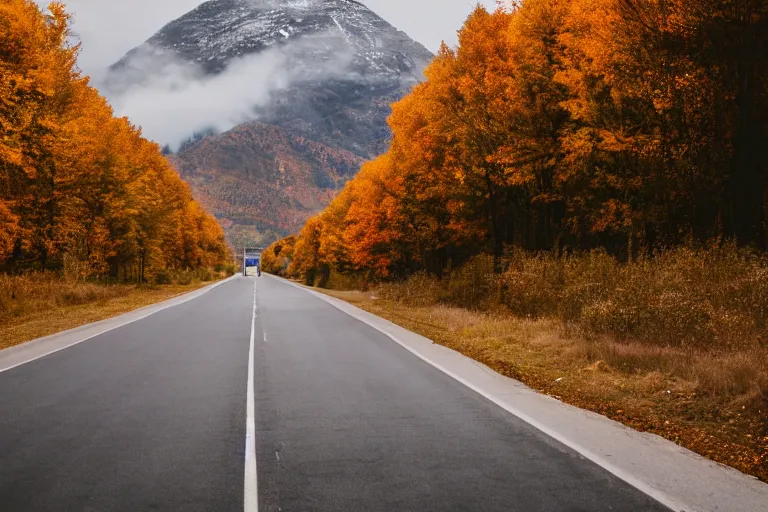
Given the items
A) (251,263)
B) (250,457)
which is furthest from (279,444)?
(251,263)

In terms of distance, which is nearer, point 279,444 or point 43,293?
point 279,444

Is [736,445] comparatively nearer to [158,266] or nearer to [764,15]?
[764,15]

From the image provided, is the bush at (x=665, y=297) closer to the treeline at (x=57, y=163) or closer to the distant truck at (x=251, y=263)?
the treeline at (x=57, y=163)

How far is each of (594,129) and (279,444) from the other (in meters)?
18.0

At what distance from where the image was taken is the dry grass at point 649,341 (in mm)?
7586

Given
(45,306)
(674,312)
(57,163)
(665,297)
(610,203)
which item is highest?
(57,163)

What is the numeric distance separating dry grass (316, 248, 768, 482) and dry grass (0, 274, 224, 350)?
11.6 m

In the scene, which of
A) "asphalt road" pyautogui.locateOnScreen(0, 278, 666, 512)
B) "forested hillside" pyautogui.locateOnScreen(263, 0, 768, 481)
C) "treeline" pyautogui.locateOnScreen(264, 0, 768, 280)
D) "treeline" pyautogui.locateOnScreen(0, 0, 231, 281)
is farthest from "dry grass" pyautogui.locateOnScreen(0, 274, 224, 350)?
"treeline" pyautogui.locateOnScreen(264, 0, 768, 280)

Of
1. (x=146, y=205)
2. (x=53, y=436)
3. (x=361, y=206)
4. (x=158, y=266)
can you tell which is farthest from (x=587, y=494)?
(x=158, y=266)

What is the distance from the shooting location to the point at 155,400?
8.51 metres

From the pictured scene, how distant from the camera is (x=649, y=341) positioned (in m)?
12.3

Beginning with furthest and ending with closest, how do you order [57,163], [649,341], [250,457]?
[57,163] < [649,341] < [250,457]

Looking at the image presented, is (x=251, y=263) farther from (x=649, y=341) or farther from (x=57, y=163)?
(x=649, y=341)

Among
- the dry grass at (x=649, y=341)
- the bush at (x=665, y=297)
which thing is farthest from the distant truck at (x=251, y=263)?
the bush at (x=665, y=297)
